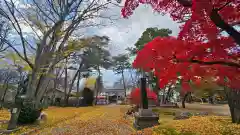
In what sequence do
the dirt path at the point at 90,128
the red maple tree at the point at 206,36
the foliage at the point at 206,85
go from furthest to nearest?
the foliage at the point at 206,85
the dirt path at the point at 90,128
the red maple tree at the point at 206,36

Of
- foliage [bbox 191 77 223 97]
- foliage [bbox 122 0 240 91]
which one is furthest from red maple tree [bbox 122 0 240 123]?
foliage [bbox 191 77 223 97]

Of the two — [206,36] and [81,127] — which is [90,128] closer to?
[81,127]

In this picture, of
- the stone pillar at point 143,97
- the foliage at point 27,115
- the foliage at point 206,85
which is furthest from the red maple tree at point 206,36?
the foliage at point 206,85

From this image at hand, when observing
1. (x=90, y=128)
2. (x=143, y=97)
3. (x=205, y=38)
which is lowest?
(x=90, y=128)

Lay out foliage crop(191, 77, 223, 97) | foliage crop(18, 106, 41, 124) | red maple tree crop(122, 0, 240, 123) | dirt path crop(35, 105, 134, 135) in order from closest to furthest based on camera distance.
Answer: red maple tree crop(122, 0, 240, 123) → dirt path crop(35, 105, 134, 135) → foliage crop(18, 106, 41, 124) → foliage crop(191, 77, 223, 97)

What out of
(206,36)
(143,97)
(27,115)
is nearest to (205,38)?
(206,36)

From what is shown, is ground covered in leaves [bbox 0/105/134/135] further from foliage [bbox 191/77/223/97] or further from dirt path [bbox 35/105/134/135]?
foliage [bbox 191/77/223/97]

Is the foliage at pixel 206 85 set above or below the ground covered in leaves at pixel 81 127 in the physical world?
above

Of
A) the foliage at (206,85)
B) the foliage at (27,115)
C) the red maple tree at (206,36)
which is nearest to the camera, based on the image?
the red maple tree at (206,36)

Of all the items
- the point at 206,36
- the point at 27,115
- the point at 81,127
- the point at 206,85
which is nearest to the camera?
the point at 206,36

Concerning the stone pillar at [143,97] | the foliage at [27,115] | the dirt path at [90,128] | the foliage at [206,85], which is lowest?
the dirt path at [90,128]

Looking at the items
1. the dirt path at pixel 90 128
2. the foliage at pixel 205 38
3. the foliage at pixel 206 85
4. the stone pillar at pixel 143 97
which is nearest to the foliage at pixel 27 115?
the dirt path at pixel 90 128

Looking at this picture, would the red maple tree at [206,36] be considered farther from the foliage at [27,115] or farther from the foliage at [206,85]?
the foliage at [206,85]

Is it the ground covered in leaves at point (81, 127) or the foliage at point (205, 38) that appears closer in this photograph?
the foliage at point (205, 38)
